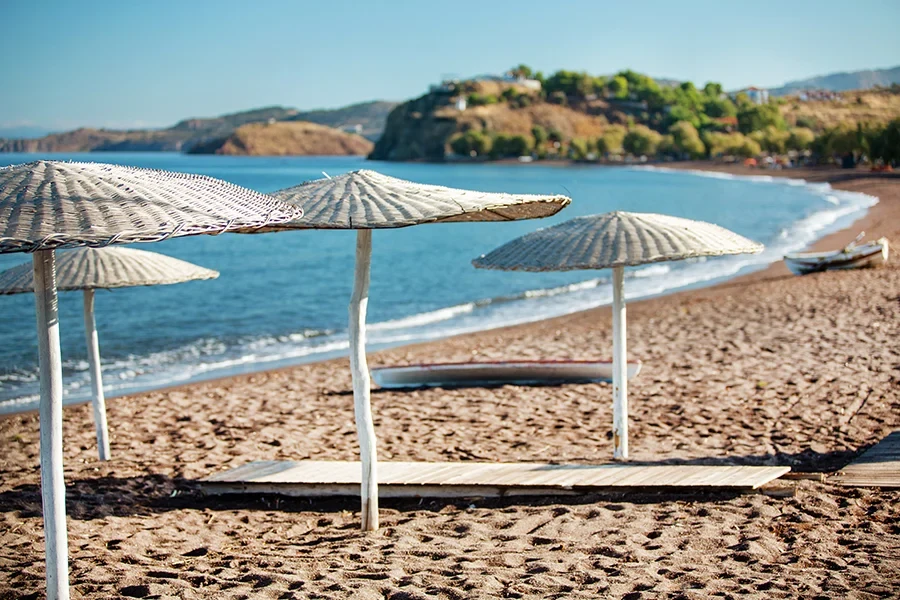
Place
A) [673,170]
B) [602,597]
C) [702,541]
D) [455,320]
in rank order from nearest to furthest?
[602,597], [702,541], [455,320], [673,170]

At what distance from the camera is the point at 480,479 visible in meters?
6.70

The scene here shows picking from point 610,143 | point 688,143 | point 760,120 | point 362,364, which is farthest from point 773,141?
point 362,364

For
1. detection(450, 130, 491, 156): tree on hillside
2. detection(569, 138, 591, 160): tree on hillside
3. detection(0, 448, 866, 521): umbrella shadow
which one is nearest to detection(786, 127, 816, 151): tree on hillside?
detection(569, 138, 591, 160): tree on hillside

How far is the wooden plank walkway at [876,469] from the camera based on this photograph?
21.0 feet

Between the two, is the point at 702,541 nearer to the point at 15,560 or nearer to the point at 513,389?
the point at 15,560

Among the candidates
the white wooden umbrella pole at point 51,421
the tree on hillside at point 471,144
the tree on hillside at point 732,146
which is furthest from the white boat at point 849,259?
the tree on hillside at point 471,144

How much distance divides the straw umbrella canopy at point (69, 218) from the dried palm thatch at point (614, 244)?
2522 millimetres

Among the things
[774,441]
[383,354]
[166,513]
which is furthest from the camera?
[383,354]

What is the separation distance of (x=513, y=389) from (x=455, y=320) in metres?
10.6

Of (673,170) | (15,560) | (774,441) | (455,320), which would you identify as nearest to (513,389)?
→ (774,441)

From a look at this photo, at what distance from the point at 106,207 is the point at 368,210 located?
1.62 m

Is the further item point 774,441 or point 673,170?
point 673,170

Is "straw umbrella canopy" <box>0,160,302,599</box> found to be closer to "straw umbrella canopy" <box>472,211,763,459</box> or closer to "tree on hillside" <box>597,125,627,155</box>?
"straw umbrella canopy" <box>472,211,763,459</box>

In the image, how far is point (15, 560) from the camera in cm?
558
